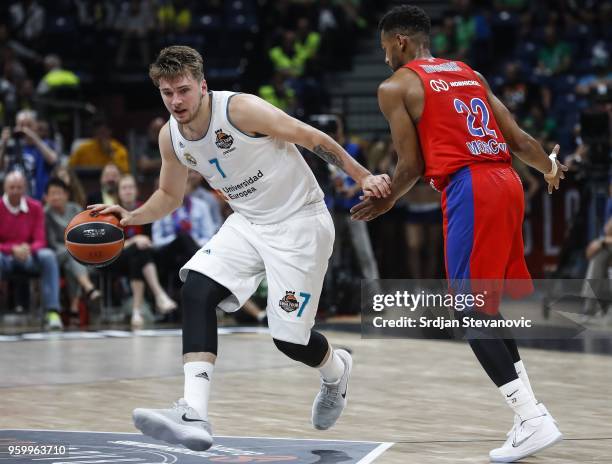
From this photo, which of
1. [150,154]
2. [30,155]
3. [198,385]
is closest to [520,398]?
[198,385]

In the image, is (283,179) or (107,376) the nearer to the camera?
(283,179)

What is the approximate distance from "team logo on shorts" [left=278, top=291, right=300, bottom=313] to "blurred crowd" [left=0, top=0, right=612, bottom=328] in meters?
6.30

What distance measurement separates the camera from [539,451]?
214 inches

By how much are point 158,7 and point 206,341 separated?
14.6 m

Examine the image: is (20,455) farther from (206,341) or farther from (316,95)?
(316,95)

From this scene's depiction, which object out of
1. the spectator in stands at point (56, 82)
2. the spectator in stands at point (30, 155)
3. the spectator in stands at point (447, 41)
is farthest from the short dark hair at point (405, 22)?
the spectator in stands at point (447, 41)

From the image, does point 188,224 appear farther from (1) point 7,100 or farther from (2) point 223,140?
(2) point 223,140

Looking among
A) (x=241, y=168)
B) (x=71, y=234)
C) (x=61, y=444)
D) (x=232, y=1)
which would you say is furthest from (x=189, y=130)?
(x=232, y=1)

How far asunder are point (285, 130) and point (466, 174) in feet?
2.84

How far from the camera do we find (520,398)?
5.39m

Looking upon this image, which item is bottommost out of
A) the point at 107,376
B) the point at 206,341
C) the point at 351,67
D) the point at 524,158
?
the point at 107,376

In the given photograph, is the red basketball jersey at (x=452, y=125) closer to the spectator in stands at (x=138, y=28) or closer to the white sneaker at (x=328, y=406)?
the white sneaker at (x=328, y=406)

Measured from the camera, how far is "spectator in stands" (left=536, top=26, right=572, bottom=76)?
689 inches
